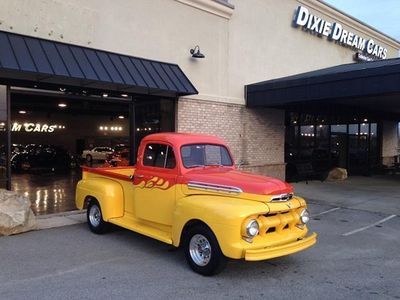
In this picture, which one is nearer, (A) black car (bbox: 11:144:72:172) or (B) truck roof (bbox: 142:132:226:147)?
(B) truck roof (bbox: 142:132:226:147)

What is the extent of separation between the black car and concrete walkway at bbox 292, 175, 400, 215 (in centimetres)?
1519

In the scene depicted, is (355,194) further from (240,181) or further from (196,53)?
(240,181)

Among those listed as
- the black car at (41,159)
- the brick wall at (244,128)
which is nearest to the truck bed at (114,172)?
the brick wall at (244,128)

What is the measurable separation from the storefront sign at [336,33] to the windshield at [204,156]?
1339 cm

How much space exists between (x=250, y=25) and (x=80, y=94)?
26.2ft

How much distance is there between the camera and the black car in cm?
2461

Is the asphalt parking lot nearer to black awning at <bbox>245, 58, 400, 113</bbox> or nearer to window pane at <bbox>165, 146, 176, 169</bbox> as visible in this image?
window pane at <bbox>165, 146, 176, 169</bbox>

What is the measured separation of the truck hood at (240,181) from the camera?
19.8 ft

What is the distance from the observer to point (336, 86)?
12.9 metres

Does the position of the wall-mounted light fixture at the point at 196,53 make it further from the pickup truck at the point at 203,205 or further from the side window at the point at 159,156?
the side window at the point at 159,156

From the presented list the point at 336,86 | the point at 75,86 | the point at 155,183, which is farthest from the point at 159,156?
the point at 336,86

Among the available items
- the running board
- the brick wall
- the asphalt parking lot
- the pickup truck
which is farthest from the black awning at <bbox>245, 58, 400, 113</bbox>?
the running board

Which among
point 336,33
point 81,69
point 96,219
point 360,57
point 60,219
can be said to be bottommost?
point 60,219

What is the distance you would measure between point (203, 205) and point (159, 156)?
162cm
